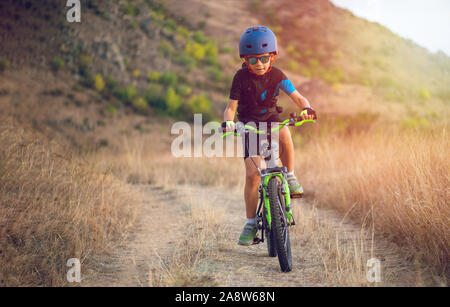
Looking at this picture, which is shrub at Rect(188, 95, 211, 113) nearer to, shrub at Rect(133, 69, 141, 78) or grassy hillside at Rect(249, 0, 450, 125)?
shrub at Rect(133, 69, 141, 78)

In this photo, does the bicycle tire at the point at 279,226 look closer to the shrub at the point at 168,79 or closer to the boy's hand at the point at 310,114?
the boy's hand at the point at 310,114

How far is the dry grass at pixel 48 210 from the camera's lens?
4.06 meters

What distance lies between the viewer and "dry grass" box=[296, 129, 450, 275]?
422 centimetres

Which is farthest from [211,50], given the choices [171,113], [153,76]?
[171,113]

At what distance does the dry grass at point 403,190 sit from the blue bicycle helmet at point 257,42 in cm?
218

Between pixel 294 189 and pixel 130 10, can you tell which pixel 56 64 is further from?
pixel 294 189

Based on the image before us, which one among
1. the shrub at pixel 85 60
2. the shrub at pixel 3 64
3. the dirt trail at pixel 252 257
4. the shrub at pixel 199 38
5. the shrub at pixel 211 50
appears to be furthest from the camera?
the shrub at pixel 199 38

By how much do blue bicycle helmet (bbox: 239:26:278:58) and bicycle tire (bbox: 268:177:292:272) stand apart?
4.12 ft

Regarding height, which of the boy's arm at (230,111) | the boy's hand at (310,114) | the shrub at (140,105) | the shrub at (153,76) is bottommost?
the boy's hand at (310,114)

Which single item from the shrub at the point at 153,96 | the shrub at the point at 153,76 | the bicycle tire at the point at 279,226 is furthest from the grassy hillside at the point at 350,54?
the bicycle tire at the point at 279,226

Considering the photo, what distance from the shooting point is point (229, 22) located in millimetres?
50781

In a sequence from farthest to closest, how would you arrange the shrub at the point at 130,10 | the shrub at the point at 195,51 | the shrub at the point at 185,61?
the shrub at the point at 195,51 → the shrub at the point at 185,61 → the shrub at the point at 130,10

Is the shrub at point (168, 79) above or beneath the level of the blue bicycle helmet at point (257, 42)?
above

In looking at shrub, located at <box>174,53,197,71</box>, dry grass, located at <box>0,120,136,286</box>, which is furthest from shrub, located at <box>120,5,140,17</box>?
dry grass, located at <box>0,120,136,286</box>
